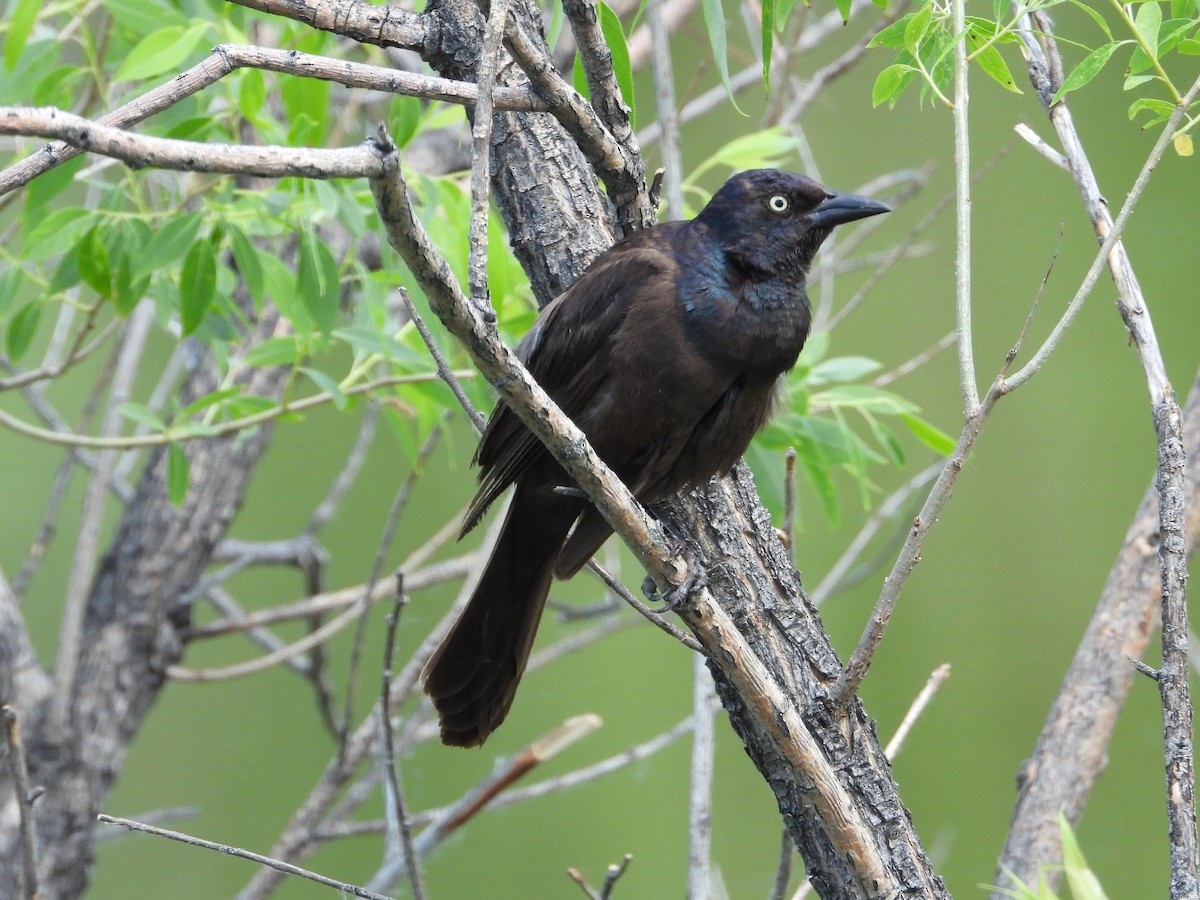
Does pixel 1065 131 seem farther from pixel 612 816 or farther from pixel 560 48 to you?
pixel 612 816

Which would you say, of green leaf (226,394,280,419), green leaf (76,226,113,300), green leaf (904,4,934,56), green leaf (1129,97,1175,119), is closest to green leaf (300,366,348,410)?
green leaf (226,394,280,419)

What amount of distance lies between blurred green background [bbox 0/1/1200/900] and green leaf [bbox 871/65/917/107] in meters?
3.29

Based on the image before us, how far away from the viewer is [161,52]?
1.95 metres

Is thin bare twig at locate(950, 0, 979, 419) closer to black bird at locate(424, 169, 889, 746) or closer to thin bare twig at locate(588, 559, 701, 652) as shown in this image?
thin bare twig at locate(588, 559, 701, 652)

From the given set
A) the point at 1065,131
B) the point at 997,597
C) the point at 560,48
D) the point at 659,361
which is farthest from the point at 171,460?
the point at 997,597

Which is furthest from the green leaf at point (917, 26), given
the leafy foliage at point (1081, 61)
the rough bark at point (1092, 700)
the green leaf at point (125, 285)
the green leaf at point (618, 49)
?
the green leaf at point (125, 285)

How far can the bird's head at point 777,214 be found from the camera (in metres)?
2.04

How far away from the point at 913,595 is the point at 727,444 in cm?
350

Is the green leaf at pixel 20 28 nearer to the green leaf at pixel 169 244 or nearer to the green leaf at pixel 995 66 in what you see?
the green leaf at pixel 169 244

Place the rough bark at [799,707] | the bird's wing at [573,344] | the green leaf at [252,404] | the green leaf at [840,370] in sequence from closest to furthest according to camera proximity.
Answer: the rough bark at [799,707], the bird's wing at [573,344], the green leaf at [252,404], the green leaf at [840,370]

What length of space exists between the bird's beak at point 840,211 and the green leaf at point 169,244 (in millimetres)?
1053

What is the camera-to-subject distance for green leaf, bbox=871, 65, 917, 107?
150 centimetres

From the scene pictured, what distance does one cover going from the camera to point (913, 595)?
5148 millimetres

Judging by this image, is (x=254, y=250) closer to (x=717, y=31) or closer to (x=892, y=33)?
(x=717, y=31)
